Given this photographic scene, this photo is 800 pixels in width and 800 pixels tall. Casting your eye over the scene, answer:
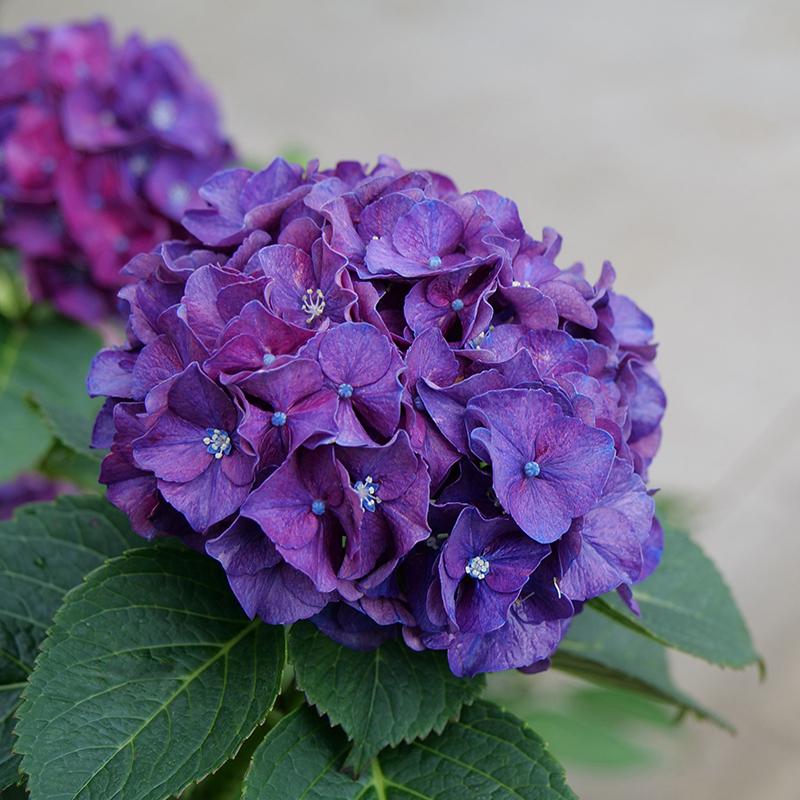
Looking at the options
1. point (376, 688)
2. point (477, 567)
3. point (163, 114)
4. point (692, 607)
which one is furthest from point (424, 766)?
point (163, 114)

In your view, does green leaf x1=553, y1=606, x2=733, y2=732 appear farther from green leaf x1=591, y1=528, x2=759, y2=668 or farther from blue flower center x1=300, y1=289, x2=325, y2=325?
blue flower center x1=300, y1=289, x2=325, y2=325

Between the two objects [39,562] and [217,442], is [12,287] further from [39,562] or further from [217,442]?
[217,442]

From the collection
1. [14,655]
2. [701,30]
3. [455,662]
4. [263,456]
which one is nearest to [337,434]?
[263,456]

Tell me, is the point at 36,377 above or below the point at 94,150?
below

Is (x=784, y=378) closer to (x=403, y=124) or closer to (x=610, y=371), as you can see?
(x=403, y=124)

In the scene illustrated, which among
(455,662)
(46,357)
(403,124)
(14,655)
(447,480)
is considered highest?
(447,480)

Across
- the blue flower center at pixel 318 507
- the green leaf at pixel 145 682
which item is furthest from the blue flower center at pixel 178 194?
the blue flower center at pixel 318 507
